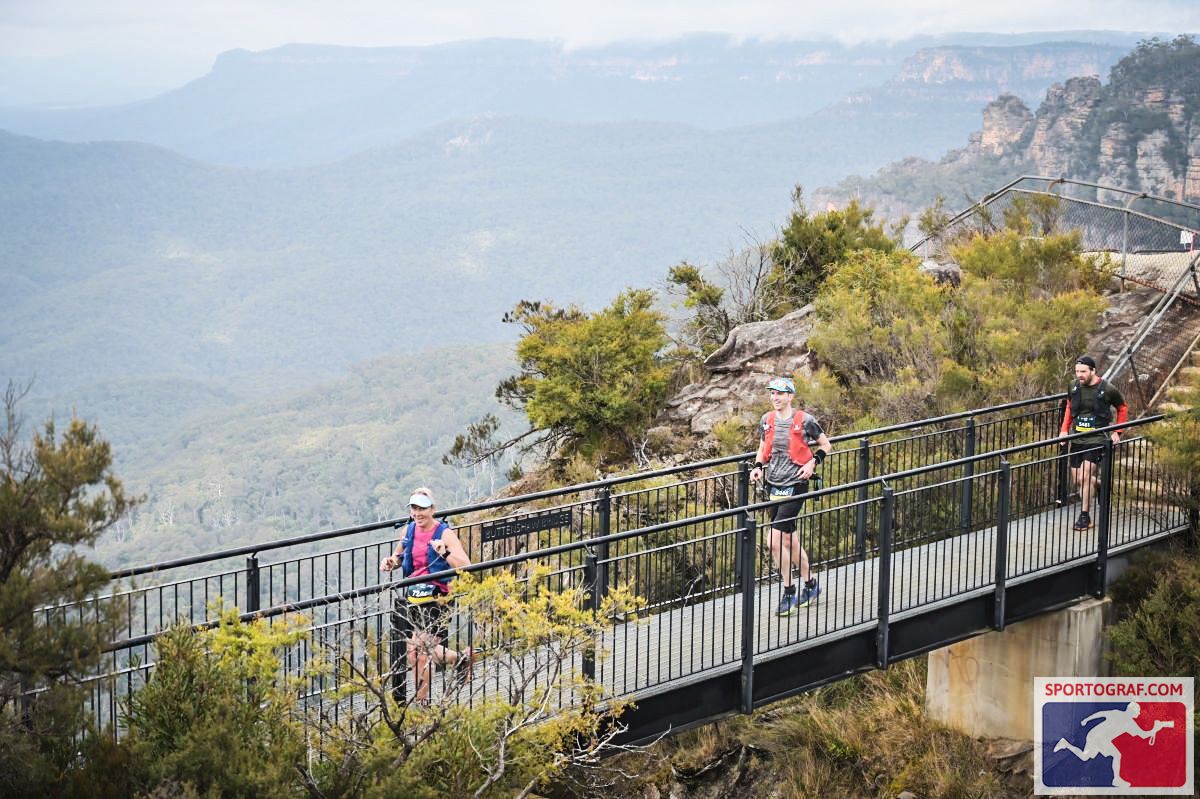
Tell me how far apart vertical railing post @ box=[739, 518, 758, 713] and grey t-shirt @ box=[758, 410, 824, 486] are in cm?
105

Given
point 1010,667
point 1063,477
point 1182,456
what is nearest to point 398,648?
point 1010,667

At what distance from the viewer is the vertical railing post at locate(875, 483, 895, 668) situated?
30.4ft

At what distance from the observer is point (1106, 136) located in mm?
79875

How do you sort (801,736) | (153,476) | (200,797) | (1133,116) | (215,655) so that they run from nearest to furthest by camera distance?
(200,797) < (215,655) < (801,736) < (1133,116) < (153,476)

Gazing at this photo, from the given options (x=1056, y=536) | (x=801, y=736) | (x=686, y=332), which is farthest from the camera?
(x=686, y=332)

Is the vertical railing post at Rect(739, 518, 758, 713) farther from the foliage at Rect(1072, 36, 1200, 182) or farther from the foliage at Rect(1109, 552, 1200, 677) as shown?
the foliage at Rect(1072, 36, 1200, 182)

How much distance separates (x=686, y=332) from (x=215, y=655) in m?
19.7

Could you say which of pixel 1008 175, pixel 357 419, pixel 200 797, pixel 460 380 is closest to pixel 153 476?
pixel 357 419

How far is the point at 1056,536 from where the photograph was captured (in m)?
11.1

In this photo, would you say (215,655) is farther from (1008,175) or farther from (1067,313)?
(1008,175)

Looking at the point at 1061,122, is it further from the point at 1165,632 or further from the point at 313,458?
the point at 1165,632

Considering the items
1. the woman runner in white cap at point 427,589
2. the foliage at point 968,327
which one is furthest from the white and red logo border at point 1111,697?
the woman runner in white cap at point 427,589

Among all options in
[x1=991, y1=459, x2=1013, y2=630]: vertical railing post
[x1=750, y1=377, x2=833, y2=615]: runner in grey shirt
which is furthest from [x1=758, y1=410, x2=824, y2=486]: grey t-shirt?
[x1=991, y1=459, x2=1013, y2=630]: vertical railing post

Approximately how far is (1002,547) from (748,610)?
2773 mm
